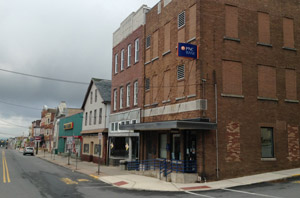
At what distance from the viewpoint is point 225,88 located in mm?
18906

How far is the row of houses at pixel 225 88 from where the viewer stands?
59.5 feet

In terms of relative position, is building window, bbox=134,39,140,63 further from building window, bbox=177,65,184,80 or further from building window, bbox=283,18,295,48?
building window, bbox=283,18,295,48

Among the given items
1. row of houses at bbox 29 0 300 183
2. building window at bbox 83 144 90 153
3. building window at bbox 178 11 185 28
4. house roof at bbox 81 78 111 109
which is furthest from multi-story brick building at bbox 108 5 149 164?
building window at bbox 83 144 90 153

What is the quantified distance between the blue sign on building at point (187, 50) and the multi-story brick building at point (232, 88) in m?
0.46

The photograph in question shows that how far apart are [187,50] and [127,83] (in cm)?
1219

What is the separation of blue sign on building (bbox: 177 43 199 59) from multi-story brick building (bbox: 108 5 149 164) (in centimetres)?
822

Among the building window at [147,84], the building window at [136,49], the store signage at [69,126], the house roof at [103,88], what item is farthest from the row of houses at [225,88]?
the store signage at [69,126]

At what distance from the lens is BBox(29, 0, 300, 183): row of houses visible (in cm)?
1814

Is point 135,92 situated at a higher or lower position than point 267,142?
higher

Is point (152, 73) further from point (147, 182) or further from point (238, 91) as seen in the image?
point (147, 182)

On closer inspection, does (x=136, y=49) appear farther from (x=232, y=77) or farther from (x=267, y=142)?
(x=267, y=142)

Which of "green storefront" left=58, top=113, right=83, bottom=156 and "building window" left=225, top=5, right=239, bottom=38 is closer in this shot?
"building window" left=225, top=5, right=239, bottom=38

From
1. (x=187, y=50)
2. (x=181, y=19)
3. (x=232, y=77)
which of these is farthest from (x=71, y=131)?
(x=232, y=77)

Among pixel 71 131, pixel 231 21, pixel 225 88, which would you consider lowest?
pixel 71 131
